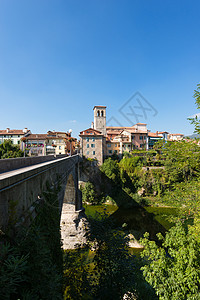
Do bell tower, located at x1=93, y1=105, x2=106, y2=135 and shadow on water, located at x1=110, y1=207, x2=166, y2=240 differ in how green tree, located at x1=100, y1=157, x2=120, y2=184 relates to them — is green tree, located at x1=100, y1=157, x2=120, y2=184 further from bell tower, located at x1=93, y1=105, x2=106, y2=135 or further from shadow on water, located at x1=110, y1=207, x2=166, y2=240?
bell tower, located at x1=93, y1=105, x2=106, y2=135

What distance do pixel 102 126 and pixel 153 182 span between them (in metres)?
26.0

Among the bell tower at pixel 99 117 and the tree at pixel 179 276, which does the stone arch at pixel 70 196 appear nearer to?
the tree at pixel 179 276

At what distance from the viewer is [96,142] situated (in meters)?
39.6

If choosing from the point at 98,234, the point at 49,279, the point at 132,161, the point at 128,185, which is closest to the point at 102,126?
the point at 132,161

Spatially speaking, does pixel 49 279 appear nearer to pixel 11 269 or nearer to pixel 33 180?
pixel 11 269

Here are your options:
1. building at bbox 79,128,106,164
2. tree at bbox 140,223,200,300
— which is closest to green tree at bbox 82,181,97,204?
building at bbox 79,128,106,164

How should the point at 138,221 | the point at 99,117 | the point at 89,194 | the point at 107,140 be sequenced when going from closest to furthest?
the point at 138,221 < the point at 89,194 < the point at 107,140 < the point at 99,117

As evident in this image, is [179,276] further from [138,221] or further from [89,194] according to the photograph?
[89,194]

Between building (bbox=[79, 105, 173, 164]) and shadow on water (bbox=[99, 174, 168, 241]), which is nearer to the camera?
shadow on water (bbox=[99, 174, 168, 241])

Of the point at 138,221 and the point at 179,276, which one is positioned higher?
the point at 179,276

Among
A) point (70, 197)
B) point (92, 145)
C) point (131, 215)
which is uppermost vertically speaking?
point (92, 145)

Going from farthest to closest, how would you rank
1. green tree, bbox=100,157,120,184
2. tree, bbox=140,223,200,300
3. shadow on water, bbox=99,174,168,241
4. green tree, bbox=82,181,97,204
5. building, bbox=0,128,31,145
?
building, bbox=0,128,31,145 → green tree, bbox=100,157,120,184 → green tree, bbox=82,181,97,204 → shadow on water, bbox=99,174,168,241 → tree, bbox=140,223,200,300

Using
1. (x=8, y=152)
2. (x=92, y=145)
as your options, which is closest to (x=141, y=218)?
(x=92, y=145)

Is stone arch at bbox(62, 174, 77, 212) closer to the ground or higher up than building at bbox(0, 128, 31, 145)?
closer to the ground
